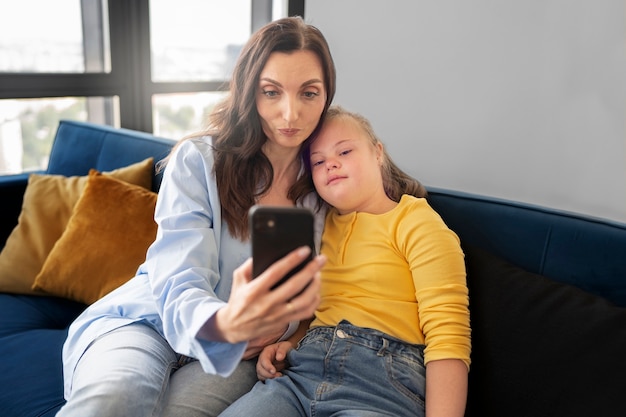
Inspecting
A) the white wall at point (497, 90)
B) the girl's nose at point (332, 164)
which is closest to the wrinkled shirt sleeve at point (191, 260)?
the girl's nose at point (332, 164)

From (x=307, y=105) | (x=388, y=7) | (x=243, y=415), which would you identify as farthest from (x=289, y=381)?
(x=388, y=7)

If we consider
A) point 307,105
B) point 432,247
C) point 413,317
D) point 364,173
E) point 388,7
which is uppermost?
point 388,7

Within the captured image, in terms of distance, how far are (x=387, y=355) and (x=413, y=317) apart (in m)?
0.10

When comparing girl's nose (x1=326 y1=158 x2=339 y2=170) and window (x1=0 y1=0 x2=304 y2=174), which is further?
window (x1=0 y1=0 x2=304 y2=174)

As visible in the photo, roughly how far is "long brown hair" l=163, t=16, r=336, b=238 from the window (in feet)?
4.44

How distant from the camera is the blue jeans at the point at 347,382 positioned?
1.12 m

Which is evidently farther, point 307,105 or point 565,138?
point 565,138

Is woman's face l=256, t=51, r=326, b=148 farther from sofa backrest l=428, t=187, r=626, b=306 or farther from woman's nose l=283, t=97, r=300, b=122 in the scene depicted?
sofa backrest l=428, t=187, r=626, b=306

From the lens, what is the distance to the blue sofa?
1.14 meters

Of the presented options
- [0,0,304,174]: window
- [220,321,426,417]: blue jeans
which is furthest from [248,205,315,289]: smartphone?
[0,0,304,174]: window

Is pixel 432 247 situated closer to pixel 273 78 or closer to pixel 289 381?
pixel 289 381

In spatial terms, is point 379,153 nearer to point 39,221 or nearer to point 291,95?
point 291,95

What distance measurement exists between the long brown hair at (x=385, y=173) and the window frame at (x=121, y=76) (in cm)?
142

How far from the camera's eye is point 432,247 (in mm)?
1215
